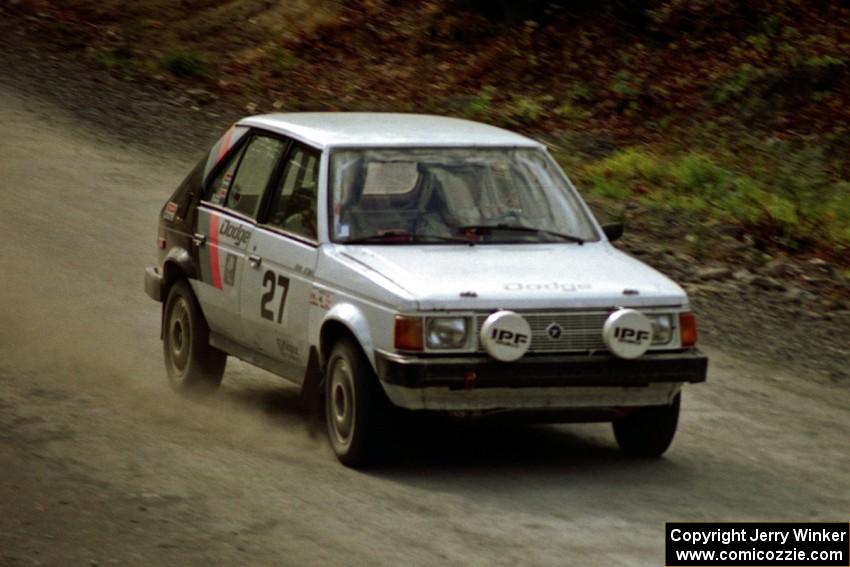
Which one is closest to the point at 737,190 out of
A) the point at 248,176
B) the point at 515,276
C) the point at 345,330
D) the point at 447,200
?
the point at 248,176

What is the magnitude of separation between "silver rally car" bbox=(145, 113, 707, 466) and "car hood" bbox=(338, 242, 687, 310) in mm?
12

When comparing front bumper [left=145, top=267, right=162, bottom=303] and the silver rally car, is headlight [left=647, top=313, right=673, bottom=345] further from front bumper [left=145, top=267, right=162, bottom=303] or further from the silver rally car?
front bumper [left=145, top=267, right=162, bottom=303]

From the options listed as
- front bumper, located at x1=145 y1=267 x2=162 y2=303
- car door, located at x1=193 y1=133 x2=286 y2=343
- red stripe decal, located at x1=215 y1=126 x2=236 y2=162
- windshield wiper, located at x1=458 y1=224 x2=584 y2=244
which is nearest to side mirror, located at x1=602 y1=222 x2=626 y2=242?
windshield wiper, located at x1=458 y1=224 x2=584 y2=244

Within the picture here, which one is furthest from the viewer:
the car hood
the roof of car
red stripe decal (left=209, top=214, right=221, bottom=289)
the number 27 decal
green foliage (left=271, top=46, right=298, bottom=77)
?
green foliage (left=271, top=46, right=298, bottom=77)

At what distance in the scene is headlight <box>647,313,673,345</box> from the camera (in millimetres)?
7820

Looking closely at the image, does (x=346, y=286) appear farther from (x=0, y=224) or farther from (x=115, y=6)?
(x=115, y=6)

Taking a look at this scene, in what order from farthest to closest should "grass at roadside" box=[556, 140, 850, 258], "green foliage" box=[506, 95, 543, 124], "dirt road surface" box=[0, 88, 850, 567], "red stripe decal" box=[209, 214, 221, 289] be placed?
"green foliage" box=[506, 95, 543, 124], "grass at roadside" box=[556, 140, 850, 258], "red stripe decal" box=[209, 214, 221, 289], "dirt road surface" box=[0, 88, 850, 567]

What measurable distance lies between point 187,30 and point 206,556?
16537mm

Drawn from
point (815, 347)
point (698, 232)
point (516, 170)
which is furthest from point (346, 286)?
point (698, 232)

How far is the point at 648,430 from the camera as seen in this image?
8328 mm

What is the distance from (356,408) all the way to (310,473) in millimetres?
379

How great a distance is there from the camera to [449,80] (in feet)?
67.1

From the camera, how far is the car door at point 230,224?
9.20 m

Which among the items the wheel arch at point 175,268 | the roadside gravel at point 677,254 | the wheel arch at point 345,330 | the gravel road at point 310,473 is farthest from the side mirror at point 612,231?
the roadside gravel at point 677,254
